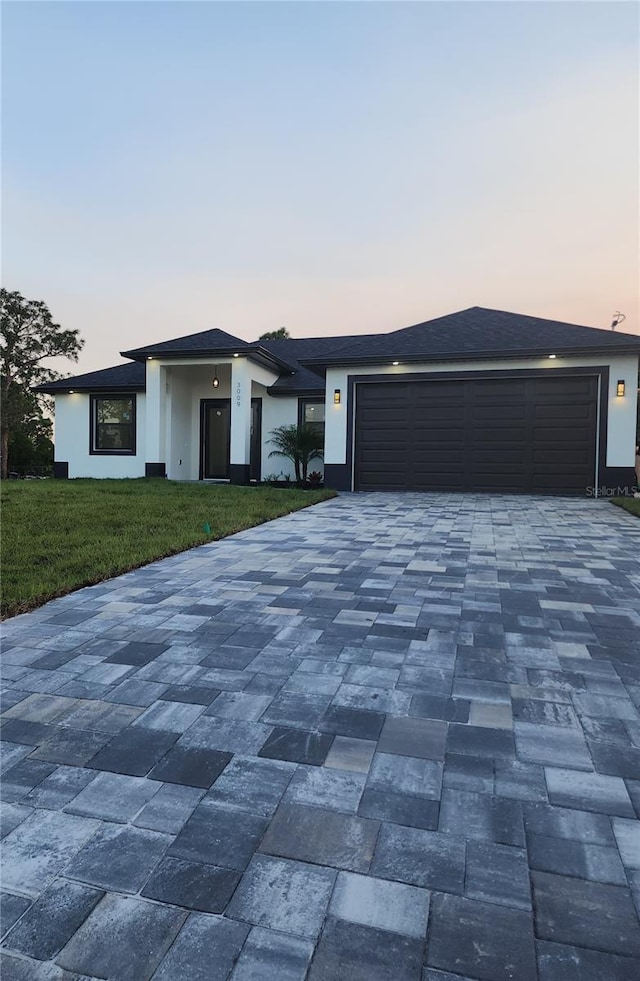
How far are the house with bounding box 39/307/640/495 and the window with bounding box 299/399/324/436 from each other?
1.1 inches

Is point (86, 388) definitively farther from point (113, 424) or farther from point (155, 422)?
point (155, 422)

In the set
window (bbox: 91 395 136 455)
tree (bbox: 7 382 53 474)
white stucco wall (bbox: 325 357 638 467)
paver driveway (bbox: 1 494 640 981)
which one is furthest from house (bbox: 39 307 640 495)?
paver driveway (bbox: 1 494 640 981)

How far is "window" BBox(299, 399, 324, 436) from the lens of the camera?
13.6 meters

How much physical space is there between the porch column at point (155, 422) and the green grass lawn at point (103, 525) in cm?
220

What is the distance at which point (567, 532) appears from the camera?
6.46 metres

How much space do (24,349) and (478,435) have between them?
17051 mm

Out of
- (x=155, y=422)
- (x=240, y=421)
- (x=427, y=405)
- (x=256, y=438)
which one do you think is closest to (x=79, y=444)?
(x=155, y=422)

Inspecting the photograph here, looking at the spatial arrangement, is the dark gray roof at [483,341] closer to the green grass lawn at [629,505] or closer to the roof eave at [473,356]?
the roof eave at [473,356]

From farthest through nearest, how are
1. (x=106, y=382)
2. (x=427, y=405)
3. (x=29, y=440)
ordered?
1. (x=29, y=440)
2. (x=106, y=382)
3. (x=427, y=405)

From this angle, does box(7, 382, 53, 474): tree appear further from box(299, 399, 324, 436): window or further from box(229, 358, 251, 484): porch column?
box(299, 399, 324, 436): window

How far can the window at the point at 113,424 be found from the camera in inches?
575

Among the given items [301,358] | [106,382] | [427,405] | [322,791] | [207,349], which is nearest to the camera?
[322,791]

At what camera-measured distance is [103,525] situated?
20.6ft

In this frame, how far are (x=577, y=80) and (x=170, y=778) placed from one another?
11.4 metres
